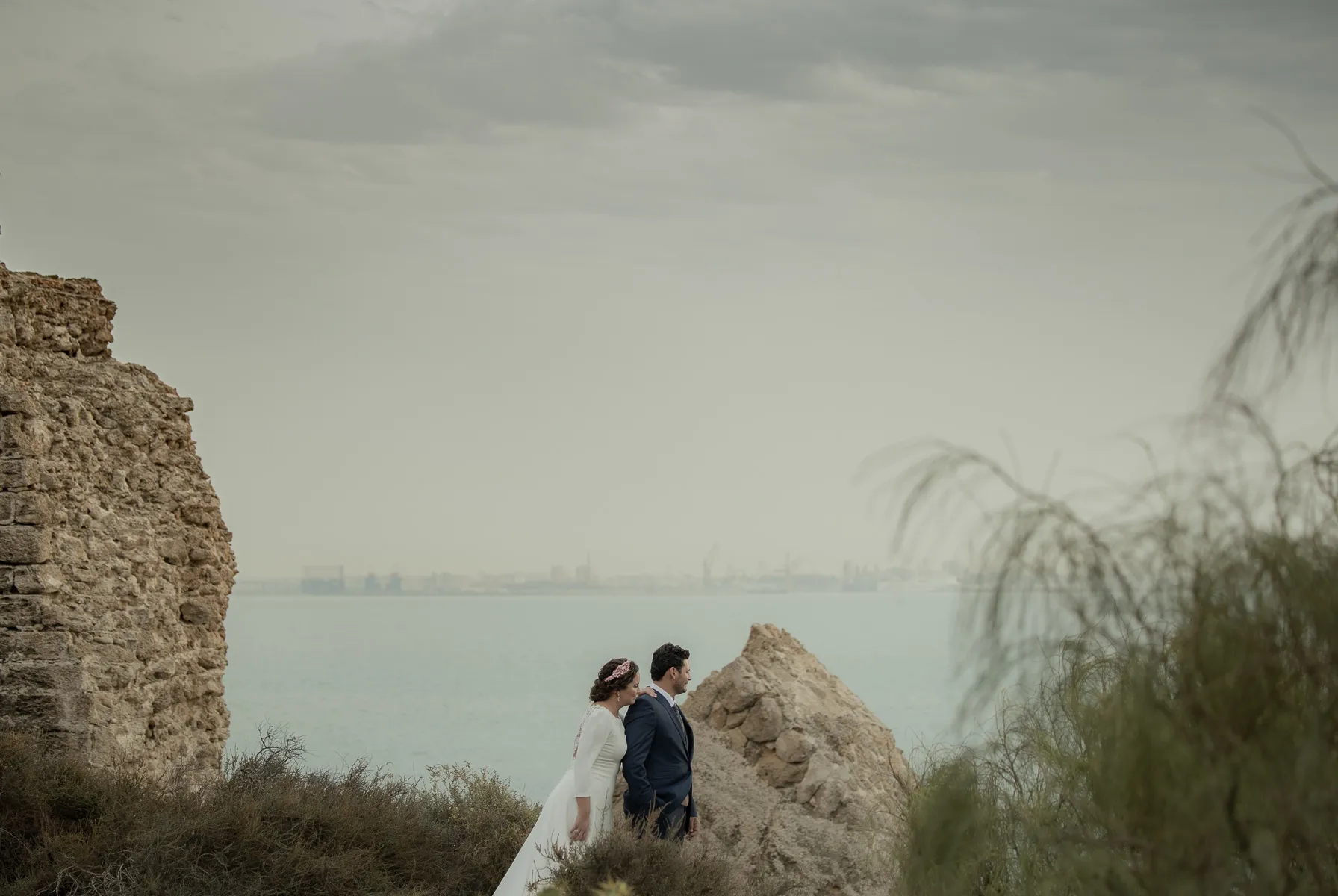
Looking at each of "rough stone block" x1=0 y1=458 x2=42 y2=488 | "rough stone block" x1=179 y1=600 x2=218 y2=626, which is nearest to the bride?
"rough stone block" x1=179 y1=600 x2=218 y2=626

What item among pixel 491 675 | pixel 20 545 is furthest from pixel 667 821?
pixel 491 675

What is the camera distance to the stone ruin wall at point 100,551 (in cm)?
709

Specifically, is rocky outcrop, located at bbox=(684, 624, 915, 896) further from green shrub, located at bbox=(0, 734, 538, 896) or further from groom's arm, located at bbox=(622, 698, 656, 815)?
groom's arm, located at bbox=(622, 698, 656, 815)

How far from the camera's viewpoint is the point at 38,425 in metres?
7.35

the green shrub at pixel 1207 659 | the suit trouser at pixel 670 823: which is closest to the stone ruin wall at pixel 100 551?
the suit trouser at pixel 670 823

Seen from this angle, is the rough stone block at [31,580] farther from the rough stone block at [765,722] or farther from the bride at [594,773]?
the rough stone block at [765,722]

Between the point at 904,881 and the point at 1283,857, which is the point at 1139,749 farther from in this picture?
the point at 904,881

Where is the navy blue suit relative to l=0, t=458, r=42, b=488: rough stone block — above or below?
below

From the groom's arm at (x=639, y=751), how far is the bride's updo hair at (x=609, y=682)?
0.18m

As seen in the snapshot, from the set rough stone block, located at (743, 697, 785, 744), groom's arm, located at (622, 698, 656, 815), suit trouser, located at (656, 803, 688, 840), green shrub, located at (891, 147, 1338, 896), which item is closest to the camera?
green shrub, located at (891, 147, 1338, 896)

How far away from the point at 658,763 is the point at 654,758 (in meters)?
0.04

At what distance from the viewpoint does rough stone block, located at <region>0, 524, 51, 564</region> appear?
7074 millimetres

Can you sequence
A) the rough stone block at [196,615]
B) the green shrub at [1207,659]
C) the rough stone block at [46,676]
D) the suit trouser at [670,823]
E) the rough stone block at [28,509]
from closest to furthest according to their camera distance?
the green shrub at [1207,659]
the suit trouser at [670,823]
the rough stone block at [46,676]
the rough stone block at [28,509]
the rough stone block at [196,615]

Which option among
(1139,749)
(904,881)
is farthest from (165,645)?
(1139,749)
